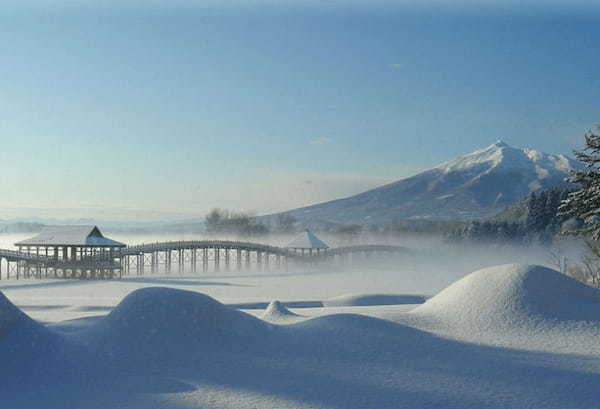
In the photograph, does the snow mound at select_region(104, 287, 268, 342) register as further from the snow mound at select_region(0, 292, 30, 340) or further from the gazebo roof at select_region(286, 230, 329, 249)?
the gazebo roof at select_region(286, 230, 329, 249)

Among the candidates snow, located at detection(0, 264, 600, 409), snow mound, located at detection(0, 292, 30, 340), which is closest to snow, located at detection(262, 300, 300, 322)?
snow, located at detection(0, 264, 600, 409)

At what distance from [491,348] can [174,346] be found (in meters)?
6.06

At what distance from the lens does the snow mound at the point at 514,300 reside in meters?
13.8

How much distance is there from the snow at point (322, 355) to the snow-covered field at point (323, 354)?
0.09 feet

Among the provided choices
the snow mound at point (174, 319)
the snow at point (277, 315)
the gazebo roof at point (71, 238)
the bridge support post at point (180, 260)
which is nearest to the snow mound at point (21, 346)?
the snow mound at point (174, 319)

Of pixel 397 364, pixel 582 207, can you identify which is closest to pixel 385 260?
pixel 582 207

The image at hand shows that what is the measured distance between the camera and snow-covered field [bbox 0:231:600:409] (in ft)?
31.6

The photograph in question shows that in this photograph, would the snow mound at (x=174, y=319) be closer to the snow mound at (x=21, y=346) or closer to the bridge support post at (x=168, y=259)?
the snow mound at (x=21, y=346)

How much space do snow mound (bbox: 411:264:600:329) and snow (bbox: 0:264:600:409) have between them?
0.04 meters

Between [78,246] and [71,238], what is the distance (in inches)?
32.7

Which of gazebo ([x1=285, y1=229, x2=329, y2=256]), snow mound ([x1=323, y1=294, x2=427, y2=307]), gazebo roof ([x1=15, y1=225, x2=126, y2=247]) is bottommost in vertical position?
snow mound ([x1=323, y1=294, x2=427, y2=307])

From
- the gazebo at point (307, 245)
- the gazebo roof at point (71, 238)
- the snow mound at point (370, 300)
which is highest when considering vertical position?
the gazebo roof at point (71, 238)

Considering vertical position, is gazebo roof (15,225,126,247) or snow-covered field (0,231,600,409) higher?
gazebo roof (15,225,126,247)

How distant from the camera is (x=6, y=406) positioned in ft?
31.6
